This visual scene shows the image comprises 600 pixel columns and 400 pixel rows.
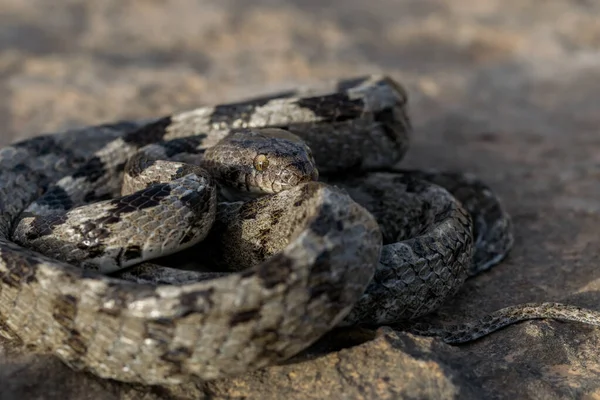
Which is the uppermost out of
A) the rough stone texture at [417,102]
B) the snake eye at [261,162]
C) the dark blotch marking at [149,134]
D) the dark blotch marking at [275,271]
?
the snake eye at [261,162]

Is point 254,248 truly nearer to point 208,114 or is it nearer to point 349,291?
point 349,291

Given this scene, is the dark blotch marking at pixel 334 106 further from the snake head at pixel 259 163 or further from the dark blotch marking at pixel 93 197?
the dark blotch marking at pixel 93 197

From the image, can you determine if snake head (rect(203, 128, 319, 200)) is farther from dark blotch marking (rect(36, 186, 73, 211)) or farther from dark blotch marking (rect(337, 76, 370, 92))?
dark blotch marking (rect(337, 76, 370, 92))

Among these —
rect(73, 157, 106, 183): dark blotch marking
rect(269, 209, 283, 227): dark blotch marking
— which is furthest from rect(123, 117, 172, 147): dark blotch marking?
rect(269, 209, 283, 227): dark blotch marking

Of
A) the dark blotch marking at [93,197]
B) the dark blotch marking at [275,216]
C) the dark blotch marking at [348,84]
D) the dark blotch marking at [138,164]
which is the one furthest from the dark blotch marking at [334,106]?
the dark blotch marking at [93,197]

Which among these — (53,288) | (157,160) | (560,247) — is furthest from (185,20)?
(53,288)

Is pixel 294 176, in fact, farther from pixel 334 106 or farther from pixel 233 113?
pixel 233 113

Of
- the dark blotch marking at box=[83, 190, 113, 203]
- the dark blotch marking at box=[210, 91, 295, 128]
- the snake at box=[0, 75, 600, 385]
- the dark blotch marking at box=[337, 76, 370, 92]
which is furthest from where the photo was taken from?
the dark blotch marking at box=[337, 76, 370, 92]
